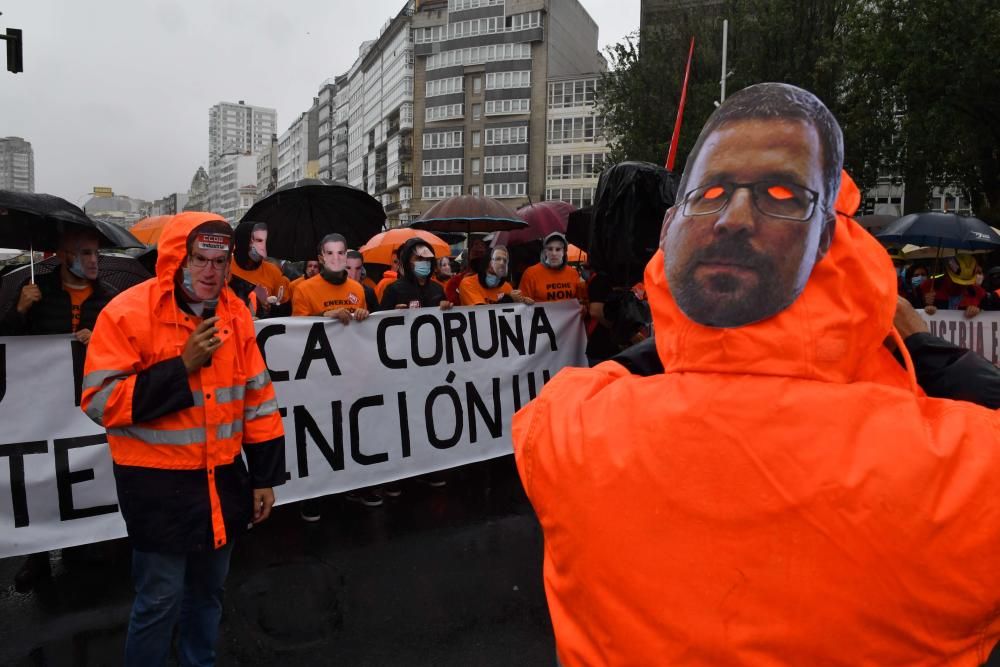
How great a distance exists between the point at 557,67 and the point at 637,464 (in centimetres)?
6819

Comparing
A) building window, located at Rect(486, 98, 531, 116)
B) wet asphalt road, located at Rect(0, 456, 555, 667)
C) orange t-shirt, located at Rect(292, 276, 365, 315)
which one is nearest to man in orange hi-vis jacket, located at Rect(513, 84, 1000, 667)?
wet asphalt road, located at Rect(0, 456, 555, 667)

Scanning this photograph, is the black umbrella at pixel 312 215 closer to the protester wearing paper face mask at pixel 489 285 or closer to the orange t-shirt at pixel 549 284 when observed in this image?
the protester wearing paper face mask at pixel 489 285

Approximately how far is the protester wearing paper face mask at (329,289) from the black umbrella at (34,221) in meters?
1.50

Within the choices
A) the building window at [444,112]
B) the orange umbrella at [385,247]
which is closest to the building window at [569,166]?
the building window at [444,112]

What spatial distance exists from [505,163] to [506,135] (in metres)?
2.44

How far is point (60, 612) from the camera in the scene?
3783 mm

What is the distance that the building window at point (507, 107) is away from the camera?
63469 millimetres

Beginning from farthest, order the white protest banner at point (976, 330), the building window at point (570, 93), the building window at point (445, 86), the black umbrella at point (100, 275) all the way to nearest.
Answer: the building window at point (445, 86)
the building window at point (570, 93)
the white protest banner at point (976, 330)
the black umbrella at point (100, 275)

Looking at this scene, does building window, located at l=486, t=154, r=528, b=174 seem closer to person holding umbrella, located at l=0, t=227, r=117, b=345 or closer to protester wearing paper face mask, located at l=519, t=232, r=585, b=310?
protester wearing paper face mask, located at l=519, t=232, r=585, b=310

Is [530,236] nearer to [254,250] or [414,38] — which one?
[254,250]

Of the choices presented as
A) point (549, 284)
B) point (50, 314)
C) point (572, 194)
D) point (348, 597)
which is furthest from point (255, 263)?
point (572, 194)

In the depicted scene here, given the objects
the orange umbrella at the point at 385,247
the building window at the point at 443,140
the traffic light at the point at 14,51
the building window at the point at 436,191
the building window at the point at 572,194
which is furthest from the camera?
the building window at the point at 436,191

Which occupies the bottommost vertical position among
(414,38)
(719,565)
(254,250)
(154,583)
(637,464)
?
(154,583)

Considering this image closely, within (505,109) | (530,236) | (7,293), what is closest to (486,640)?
(7,293)
